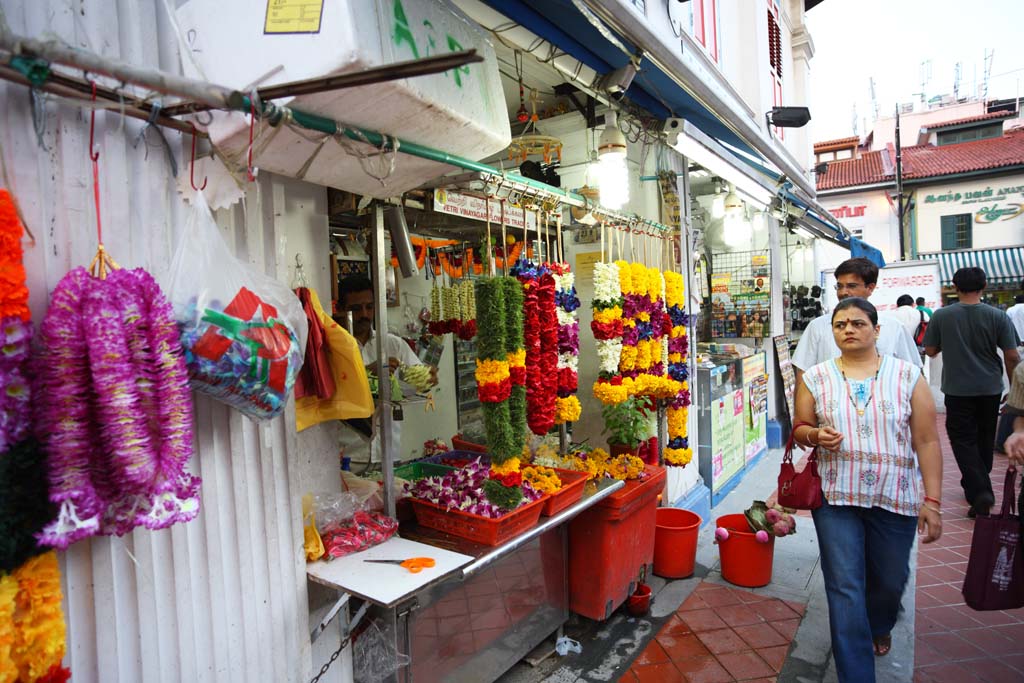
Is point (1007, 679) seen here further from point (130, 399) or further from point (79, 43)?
point (79, 43)

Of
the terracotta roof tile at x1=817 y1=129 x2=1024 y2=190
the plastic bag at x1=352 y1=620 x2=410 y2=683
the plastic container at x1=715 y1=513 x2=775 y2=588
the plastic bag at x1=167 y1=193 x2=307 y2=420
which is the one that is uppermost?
the terracotta roof tile at x1=817 y1=129 x2=1024 y2=190

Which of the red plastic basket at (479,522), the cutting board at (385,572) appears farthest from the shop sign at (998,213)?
the cutting board at (385,572)

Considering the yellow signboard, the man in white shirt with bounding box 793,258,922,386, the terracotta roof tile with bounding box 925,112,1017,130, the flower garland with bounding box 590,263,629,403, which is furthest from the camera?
the terracotta roof tile with bounding box 925,112,1017,130

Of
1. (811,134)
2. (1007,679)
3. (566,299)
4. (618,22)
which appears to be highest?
(811,134)

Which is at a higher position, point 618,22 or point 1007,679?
point 618,22

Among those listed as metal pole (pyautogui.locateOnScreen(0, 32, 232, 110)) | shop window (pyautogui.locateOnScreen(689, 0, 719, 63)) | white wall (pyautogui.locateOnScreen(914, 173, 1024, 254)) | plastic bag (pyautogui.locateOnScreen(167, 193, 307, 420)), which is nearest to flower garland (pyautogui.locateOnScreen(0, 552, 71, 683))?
plastic bag (pyautogui.locateOnScreen(167, 193, 307, 420))

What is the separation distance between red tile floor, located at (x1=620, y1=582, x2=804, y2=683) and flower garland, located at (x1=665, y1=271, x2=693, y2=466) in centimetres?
115

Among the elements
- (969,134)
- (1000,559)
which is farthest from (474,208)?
(969,134)

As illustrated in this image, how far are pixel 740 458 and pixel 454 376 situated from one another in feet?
12.1

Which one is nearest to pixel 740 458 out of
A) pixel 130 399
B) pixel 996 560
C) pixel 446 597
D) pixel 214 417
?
pixel 996 560

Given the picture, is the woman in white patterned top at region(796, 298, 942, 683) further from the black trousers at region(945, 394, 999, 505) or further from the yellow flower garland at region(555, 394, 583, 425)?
the black trousers at region(945, 394, 999, 505)

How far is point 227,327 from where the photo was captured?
167 cm

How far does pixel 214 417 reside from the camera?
2.09 meters

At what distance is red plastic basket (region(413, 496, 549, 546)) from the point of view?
2.78 metres
